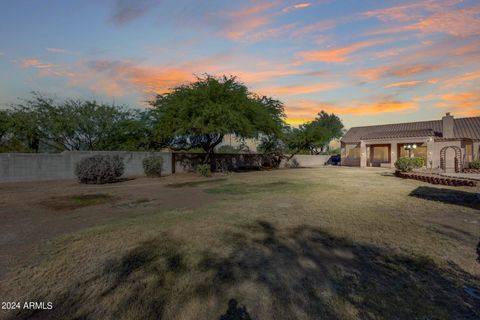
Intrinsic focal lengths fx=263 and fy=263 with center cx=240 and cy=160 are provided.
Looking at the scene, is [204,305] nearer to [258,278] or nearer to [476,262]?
[258,278]

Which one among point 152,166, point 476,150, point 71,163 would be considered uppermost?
point 476,150

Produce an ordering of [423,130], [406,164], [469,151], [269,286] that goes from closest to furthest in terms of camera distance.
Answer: [269,286] → [406,164] → [469,151] → [423,130]

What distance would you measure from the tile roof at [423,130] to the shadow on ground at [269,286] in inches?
1154

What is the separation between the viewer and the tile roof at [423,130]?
28.4 m

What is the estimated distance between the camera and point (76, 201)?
31.4ft

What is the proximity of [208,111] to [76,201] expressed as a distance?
10.3 meters

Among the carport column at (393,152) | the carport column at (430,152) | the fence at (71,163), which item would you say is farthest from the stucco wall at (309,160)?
the carport column at (430,152)

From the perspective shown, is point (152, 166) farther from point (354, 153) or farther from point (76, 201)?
point (354, 153)

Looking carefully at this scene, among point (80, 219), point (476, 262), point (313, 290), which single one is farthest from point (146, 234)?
point (476, 262)

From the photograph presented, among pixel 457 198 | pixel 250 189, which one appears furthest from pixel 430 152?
pixel 250 189

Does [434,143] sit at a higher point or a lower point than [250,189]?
higher

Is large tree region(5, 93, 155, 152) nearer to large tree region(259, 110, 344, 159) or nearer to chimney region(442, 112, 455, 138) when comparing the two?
large tree region(259, 110, 344, 159)

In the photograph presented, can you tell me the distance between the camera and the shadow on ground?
115 inches

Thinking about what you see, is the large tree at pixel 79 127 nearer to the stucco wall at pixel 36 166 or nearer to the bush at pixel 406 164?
the stucco wall at pixel 36 166
